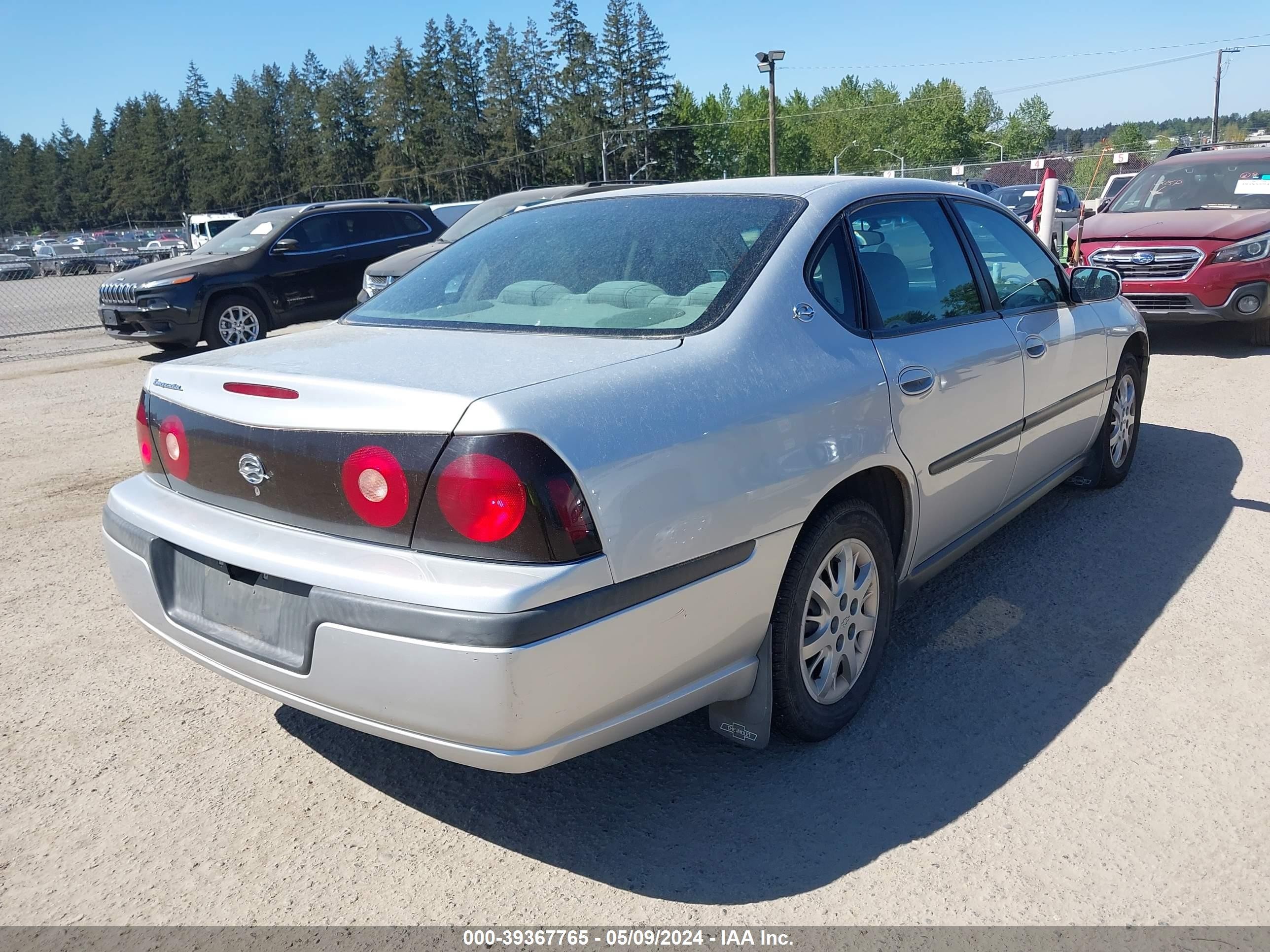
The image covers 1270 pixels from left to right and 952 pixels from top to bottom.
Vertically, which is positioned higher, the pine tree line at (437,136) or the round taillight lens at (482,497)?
the pine tree line at (437,136)

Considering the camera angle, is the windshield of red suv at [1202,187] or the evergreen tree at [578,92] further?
the evergreen tree at [578,92]

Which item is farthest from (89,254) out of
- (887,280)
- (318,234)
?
(887,280)

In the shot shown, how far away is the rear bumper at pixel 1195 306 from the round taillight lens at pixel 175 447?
839cm

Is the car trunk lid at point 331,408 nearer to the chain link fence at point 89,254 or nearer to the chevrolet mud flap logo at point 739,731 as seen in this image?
the chevrolet mud flap logo at point 739,731

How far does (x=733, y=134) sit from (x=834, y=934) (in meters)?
134

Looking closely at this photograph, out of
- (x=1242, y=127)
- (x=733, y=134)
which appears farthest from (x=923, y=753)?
(x=1242, y=127)

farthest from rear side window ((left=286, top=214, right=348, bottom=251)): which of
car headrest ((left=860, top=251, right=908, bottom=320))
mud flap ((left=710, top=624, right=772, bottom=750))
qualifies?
mud flap ((left=710, top=624, right=772, bottom=750))

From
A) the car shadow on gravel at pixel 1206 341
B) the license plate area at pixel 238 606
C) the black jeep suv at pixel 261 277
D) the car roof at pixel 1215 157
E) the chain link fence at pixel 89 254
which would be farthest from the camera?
the chain link fence at pixel 89 254

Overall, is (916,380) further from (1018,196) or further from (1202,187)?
(1018,196)

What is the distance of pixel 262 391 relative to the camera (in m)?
2.41

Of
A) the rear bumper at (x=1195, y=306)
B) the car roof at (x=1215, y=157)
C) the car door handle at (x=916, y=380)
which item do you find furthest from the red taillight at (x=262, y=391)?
the car roof at (x=1215, y=157)

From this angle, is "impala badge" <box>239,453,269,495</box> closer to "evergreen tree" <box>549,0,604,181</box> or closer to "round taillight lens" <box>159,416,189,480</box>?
"round taillight lens" <box>159,416,189,480</box>

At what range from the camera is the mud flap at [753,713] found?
102 inches

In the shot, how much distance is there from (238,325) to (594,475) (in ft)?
34.5
